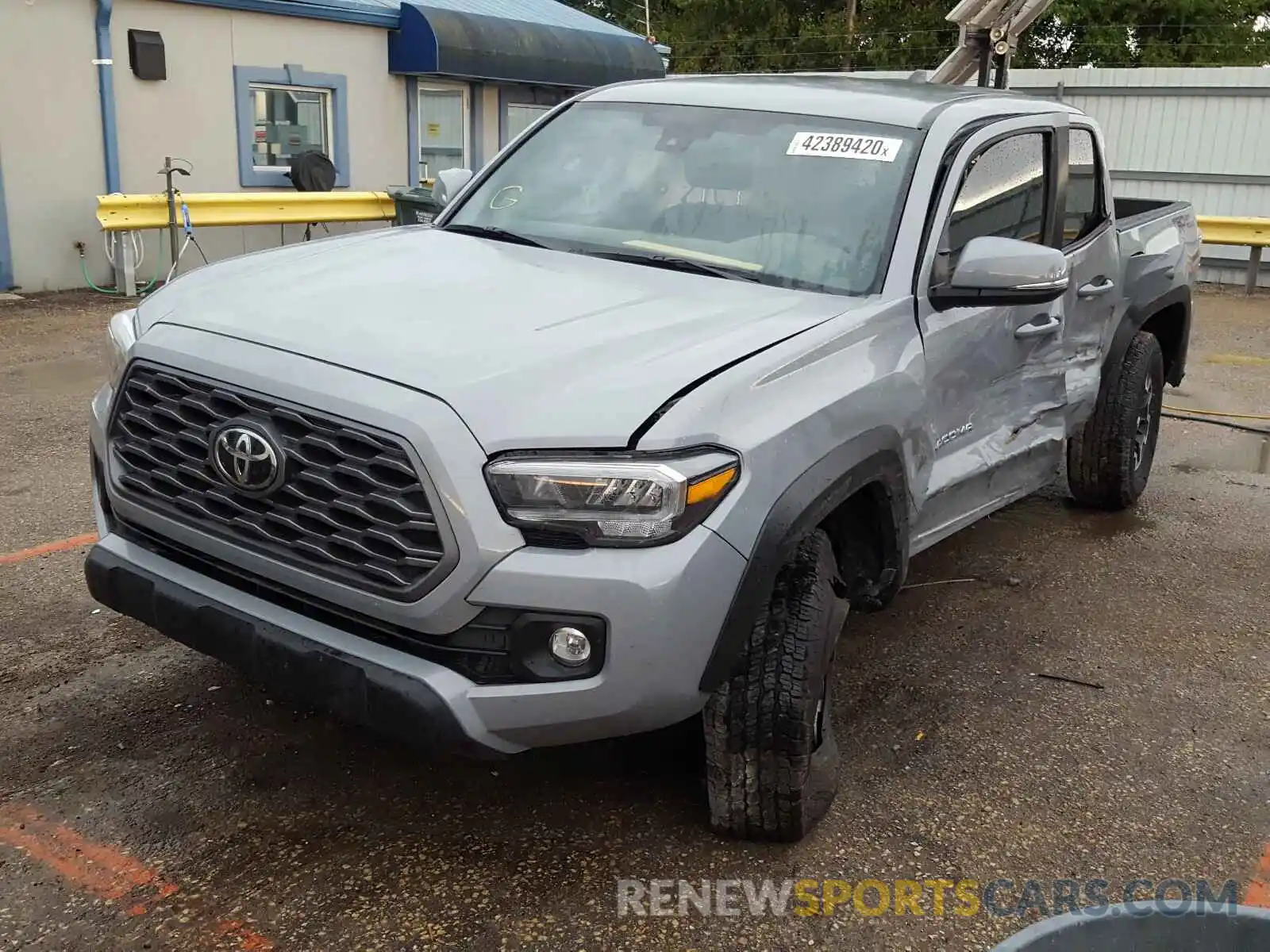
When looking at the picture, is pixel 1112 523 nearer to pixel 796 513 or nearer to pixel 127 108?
pixel 796 513

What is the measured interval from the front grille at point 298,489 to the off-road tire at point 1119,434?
3.76 meters

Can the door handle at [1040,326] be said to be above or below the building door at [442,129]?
below

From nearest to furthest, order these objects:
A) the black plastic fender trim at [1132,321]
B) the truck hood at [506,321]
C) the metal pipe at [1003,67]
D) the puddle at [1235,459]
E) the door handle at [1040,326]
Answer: the truck hood at [506,321] < the door handle at [1040,326] < the black plastic fender trim at [1132,321] < the puddle at [1235,459] < the metal pipe at [1003,67]

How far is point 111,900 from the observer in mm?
2809

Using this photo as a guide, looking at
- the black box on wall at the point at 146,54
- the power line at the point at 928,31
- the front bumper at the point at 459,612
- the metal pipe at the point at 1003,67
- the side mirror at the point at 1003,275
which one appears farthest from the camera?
the power line at the point at 928,31

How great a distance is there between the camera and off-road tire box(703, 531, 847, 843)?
9.60 ft

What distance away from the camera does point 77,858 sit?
2.96 meters

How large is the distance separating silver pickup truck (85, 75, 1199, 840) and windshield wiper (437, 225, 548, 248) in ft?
0.09

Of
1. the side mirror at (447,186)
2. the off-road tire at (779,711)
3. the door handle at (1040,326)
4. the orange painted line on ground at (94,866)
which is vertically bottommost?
the orange painted line on ground at (94,866)

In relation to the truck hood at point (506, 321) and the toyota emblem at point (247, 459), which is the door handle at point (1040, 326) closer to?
the truck hood at point (506, 321)

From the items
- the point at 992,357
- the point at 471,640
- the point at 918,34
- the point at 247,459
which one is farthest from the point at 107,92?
the point at 918,34

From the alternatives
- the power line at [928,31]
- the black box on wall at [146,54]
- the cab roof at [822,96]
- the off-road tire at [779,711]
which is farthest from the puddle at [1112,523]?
the power line at [928,31]

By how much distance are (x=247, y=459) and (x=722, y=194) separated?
1.78 meters

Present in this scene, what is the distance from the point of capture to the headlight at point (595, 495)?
102 inches
